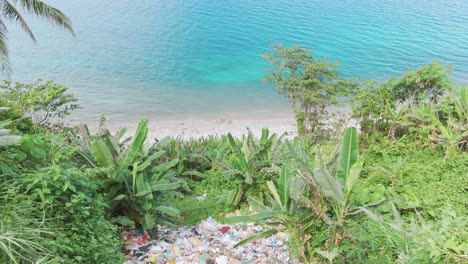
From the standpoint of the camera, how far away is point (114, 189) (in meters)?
4.29

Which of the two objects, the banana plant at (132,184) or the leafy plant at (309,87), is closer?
the banana plant at (132,184)

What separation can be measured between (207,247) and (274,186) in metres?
1.03

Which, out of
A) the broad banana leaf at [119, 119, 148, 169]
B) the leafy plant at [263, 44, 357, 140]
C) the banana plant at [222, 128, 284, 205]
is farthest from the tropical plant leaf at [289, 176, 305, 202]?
the leafy plant at [263, 44, 357, 140]

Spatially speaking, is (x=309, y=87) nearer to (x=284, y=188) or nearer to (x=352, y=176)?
(x=284, y=188)

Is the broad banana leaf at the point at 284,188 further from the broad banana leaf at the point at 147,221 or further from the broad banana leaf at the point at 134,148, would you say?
the broad banana leaf at the point at 134,148

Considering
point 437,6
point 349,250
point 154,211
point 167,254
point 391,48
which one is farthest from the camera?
point 437,6

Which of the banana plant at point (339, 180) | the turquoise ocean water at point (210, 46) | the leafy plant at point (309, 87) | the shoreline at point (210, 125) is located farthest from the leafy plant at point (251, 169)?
the turquoise ocean water at point (210, 46)

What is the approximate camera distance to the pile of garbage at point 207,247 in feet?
13.0

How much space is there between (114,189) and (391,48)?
21658 millimetres

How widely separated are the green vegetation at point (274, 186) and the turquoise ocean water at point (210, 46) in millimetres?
8526

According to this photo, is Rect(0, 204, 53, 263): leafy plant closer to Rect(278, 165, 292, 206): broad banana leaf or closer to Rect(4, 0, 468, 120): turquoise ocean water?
Rect(278, 165, 292, 206): broad banana leaf

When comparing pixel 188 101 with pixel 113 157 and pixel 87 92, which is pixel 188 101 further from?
pixel 113 157

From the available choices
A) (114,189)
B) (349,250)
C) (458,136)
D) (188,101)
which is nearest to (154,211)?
(114,189)

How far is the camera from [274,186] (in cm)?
431
